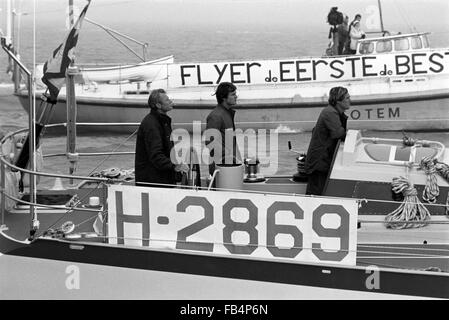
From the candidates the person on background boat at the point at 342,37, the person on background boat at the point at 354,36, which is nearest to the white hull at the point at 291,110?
the person on background boat at the point at 354,36

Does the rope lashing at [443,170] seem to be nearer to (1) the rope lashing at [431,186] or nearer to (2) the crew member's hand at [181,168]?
A: (1) the rope lashing at [431,186]

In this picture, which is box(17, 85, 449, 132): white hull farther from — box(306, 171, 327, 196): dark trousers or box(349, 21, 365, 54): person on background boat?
box(306, 171, 327, 196): dark trousers

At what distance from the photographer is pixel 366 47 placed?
2197cm

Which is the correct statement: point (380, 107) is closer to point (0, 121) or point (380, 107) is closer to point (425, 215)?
point (0, 121)

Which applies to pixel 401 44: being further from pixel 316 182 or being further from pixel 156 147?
pixel 156 147

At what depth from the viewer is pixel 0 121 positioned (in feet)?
73.0

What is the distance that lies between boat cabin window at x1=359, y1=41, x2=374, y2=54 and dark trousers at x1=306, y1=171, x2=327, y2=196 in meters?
13.6

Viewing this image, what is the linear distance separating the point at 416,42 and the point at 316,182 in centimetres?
1379

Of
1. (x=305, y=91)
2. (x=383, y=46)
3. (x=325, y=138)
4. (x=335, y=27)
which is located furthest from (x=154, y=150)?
(x=335, y=27)

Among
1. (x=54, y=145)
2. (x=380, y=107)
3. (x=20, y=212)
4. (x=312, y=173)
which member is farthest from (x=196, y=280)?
(x=380, y=107)

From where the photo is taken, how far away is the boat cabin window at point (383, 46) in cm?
2167

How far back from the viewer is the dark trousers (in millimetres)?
8648

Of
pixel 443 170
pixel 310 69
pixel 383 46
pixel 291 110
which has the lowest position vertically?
pixel 443 170

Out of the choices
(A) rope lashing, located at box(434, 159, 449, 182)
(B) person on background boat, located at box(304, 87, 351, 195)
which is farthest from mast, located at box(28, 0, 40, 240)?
(A) rope lashing, located at box(434, 159, 449, 182)
